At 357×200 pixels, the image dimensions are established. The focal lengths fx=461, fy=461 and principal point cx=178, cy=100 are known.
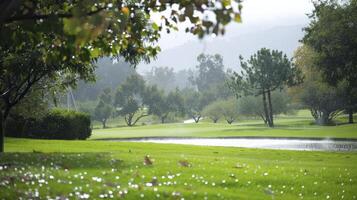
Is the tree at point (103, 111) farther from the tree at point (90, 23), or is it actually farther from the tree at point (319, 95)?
the tree at point (90, 23)

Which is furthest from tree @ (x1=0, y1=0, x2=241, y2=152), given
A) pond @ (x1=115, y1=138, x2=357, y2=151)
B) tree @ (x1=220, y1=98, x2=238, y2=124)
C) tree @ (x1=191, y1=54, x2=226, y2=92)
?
tree @ (x1=191, y1=54, x2=226, y2=92)

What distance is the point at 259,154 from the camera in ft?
79.0

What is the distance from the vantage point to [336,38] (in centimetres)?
3925

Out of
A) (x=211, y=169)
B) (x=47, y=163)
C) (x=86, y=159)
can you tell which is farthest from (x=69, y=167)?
(x=211, y=169)

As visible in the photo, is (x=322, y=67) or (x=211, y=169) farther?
(x=322, y=67)

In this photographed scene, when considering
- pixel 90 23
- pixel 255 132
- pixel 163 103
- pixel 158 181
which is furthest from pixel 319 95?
pixel 90 23

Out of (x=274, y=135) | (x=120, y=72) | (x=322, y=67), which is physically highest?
(x=120, y=72)

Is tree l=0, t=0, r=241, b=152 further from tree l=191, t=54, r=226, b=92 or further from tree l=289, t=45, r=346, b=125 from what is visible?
tree l=191, t=54, r=226, b=92

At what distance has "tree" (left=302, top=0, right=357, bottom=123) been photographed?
38594 millimetres

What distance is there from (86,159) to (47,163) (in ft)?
6.22

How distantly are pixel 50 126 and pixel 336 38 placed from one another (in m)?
25.3

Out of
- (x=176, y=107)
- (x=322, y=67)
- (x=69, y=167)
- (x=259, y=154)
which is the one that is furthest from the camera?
(x=176, y=107)

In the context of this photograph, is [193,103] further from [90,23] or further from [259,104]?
[90,23]

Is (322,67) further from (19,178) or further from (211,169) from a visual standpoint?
(19,178)
